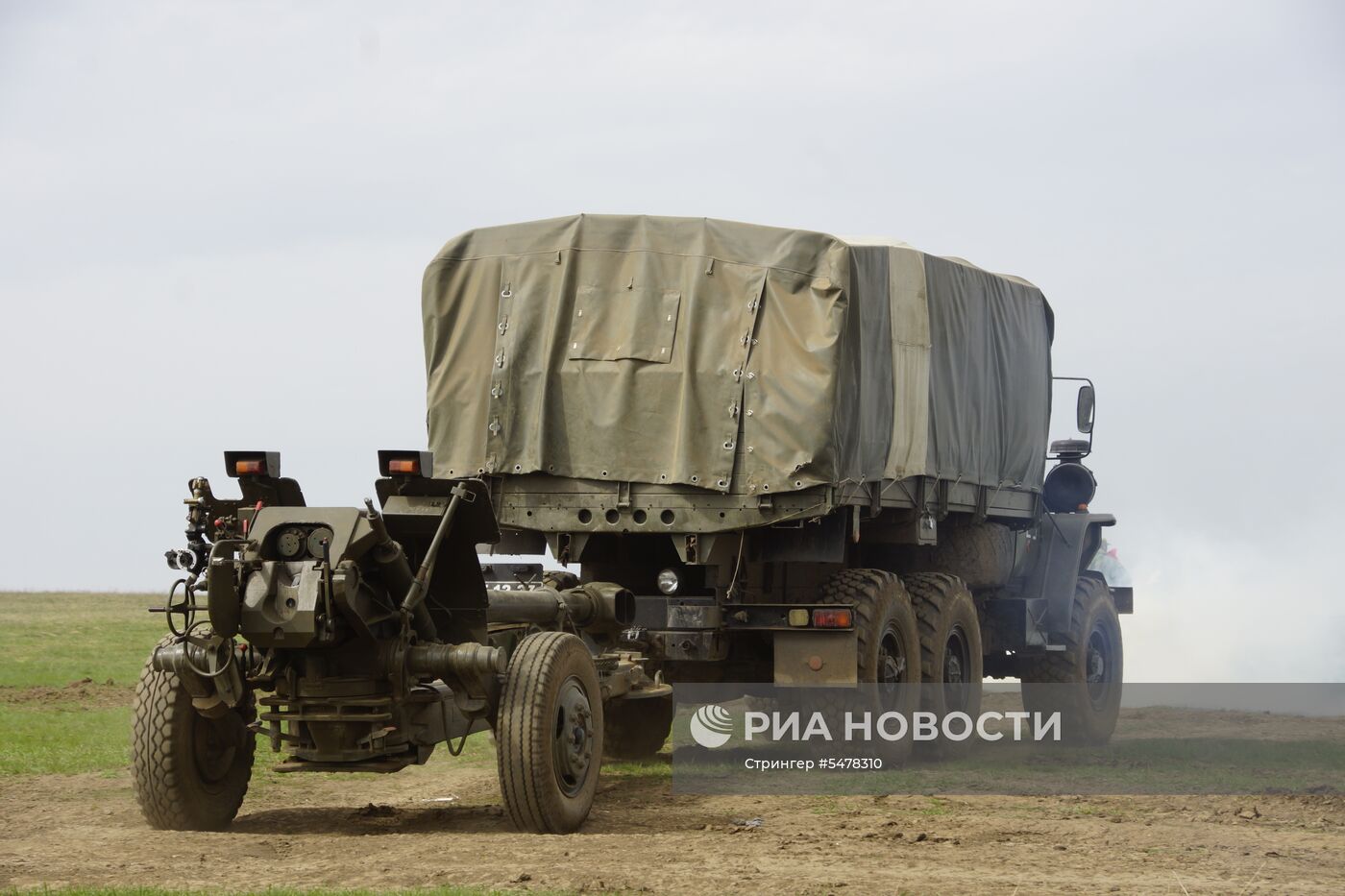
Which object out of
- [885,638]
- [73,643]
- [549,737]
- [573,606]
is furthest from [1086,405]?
[73,643]

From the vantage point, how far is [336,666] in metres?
10.0

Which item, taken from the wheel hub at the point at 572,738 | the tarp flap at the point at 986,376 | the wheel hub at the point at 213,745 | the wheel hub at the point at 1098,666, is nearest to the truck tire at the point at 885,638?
the tarp flap at the point at 986,376

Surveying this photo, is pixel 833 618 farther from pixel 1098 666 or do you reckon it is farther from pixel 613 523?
pixel 1098 666

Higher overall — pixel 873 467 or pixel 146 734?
pixel 873 467

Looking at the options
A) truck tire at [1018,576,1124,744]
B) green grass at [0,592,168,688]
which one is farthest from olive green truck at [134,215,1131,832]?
green grass at [0,592,168,688]

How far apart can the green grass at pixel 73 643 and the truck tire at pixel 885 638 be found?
36.1 ft

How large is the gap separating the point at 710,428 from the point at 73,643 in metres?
20.9

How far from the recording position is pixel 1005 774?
45.0ft

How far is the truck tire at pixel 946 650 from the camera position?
14641 mm

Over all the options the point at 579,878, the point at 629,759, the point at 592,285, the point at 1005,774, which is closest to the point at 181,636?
the point at 579,878

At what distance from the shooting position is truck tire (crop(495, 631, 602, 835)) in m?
9.91

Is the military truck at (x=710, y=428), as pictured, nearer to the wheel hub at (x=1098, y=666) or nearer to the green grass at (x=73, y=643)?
the wheel hub at (x=1098, y=666)

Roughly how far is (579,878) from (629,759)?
21.0 ft

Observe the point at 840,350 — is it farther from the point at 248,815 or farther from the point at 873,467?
the point at 248,815
